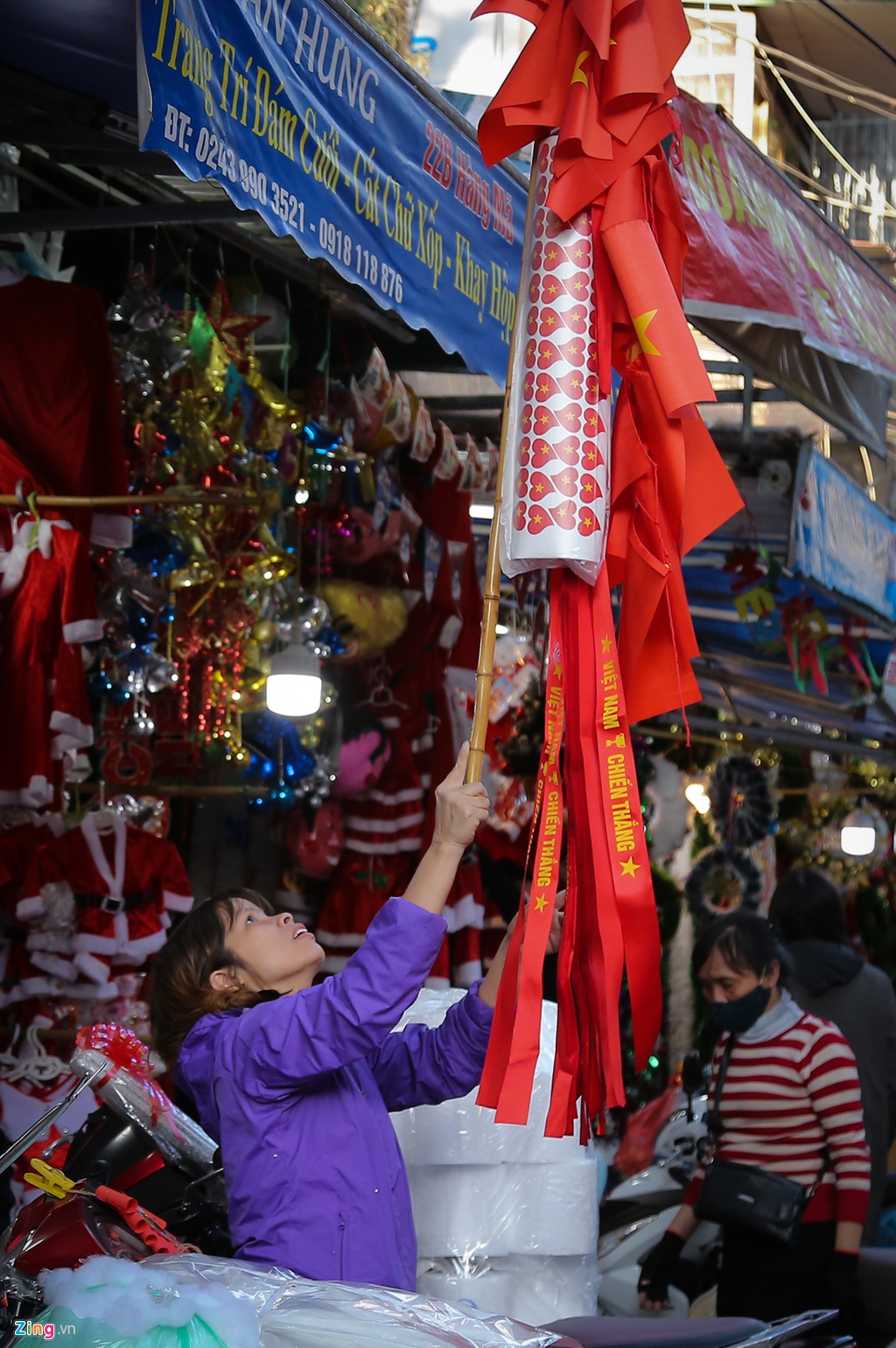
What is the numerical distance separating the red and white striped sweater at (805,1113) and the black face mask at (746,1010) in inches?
2.2

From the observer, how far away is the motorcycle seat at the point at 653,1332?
2432 mm

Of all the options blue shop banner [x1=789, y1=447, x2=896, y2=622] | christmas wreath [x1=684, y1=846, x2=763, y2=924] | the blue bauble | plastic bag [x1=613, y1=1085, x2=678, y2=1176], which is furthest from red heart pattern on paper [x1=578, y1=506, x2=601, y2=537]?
christmas wreath [x1=684, y1=846, x2=763, y2=924]

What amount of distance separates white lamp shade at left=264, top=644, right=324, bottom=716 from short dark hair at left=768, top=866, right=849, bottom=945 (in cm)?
169

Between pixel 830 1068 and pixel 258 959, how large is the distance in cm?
191

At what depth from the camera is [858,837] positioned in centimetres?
1234

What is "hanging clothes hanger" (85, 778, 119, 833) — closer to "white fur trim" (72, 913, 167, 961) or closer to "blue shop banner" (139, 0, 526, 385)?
"white fur trim" (72, 913, 167, 961)

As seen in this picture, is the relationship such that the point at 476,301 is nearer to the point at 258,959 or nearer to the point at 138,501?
the point at 138,501

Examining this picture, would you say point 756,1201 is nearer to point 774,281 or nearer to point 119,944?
point 119,944

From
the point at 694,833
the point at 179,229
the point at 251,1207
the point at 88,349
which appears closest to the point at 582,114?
the point at 251,1207

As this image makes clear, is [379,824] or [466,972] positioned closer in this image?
[379,824]

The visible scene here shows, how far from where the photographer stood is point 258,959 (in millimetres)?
2461

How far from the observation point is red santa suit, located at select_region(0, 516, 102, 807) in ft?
12.3

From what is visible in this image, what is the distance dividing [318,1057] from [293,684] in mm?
2673

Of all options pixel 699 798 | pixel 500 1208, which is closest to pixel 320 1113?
pixel 500 1208
